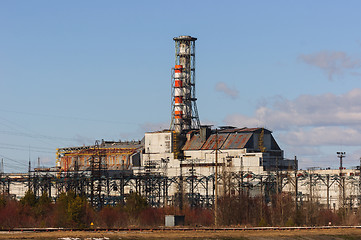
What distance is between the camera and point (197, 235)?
173 feet

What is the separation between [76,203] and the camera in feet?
211

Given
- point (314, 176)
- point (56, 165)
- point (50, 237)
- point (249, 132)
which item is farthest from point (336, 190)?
point (50, 237)

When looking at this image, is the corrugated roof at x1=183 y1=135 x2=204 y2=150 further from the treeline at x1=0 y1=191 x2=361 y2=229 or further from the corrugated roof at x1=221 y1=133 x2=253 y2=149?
the treeline at x1=0 y1=191 x2=361 y2=229

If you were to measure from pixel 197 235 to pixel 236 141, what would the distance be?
260ft

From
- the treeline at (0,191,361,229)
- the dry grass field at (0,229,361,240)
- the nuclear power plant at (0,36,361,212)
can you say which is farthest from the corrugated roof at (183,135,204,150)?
the dry grass field at (0,229,361,240)

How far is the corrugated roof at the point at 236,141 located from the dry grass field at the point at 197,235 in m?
68.1

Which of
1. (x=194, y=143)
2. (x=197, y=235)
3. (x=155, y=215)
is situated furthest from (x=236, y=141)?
(x=197, y=235)

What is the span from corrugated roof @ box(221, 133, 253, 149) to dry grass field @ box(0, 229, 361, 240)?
2679 inches

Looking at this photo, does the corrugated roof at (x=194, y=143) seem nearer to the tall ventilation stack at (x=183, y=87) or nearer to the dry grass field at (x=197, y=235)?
the tall ventilation stack at (x=183, y=87)

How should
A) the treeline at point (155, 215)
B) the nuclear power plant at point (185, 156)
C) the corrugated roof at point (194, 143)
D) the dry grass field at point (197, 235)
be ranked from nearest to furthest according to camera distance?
the dry grass field at point (197, 235), the treeline at point (155, 215), the nuclear power plant at point (185, 156), the corrugated roof at point (194, 143)

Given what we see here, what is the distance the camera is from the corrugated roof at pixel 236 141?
425ft

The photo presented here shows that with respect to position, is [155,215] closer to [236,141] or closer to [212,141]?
[236,141]

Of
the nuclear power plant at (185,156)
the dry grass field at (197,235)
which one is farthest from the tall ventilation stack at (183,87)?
the dry grass field at (197,235)

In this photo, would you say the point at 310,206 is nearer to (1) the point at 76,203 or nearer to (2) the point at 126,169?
(1) the point at 76,203
